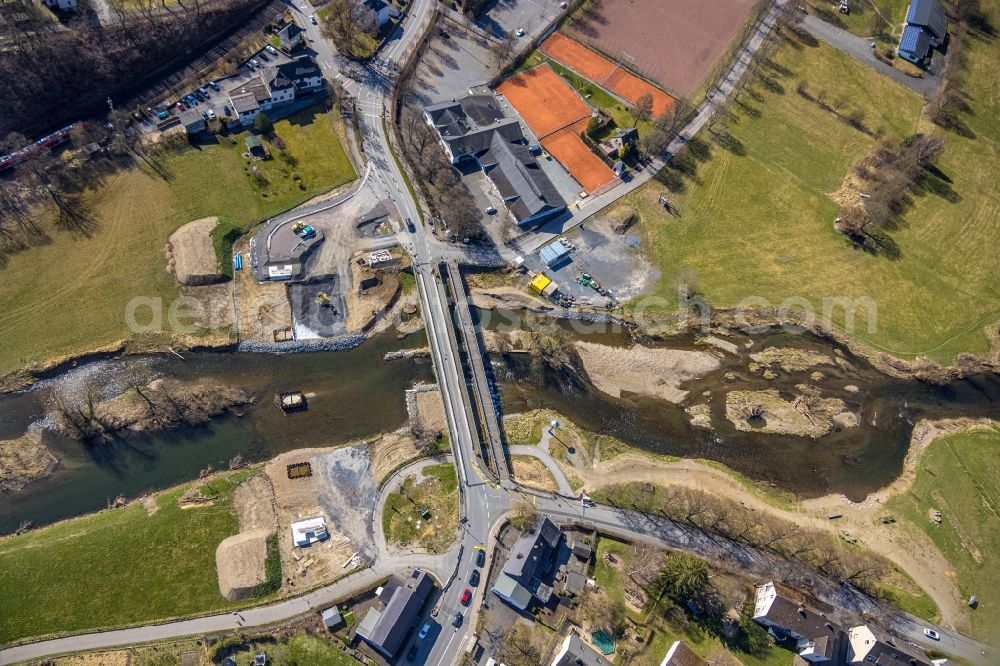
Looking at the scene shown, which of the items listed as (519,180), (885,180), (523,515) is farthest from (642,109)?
(523,515)

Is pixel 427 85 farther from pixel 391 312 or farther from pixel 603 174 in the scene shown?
pixel 391 312

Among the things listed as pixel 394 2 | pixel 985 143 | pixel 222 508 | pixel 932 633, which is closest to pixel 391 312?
pixel 222 508

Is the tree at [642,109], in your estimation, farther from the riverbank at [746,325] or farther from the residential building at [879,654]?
the residential building at [879,654]

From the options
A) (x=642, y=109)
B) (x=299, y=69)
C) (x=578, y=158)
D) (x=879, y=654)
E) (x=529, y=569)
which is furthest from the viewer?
(x=642, y=109)

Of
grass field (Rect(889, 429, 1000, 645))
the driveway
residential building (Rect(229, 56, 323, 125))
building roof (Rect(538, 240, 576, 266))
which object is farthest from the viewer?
the driveway

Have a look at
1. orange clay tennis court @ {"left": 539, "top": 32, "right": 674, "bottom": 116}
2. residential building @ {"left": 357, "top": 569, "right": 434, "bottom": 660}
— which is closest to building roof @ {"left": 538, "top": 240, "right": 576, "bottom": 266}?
orange clay tennis court @ {"left": 539, "top": 32, "right": 674, "bottom": 116}

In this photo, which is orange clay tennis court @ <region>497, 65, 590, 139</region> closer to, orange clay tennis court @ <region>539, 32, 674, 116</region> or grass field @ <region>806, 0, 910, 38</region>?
orange clay tennis court @ <region>539, 32, 674, 116</region>

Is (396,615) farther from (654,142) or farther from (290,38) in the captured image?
(290,38)

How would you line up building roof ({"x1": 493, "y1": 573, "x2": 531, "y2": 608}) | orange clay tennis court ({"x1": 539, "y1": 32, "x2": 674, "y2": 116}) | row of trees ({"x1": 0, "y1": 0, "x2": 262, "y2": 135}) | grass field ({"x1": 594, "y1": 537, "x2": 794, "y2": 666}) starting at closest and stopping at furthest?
1. building roof ({"x1": 493, "y1": 573, "x2": 531, "y2": 608})
2. grass field ({"x1": 594, "y1": 537, "x2": 794, "y2": 666})
3. row of trees ({"x1": 0, "y1": 0, "x2": 262, "y2": 135})
4. orange clay tennis court ({"x1": 539, "y1": 32, "x2": 674, "y2": 116})

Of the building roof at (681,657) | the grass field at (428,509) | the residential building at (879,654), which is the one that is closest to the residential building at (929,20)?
the residential building at (879,654)
